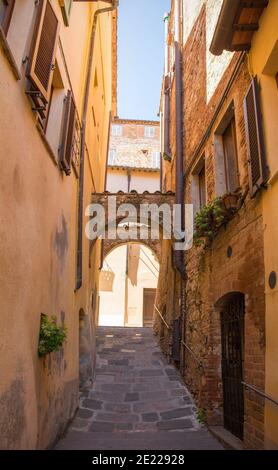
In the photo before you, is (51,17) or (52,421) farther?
(52,421)

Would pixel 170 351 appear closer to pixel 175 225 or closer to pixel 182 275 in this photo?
pixel 182 275

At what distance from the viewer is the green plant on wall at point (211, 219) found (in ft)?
17.1

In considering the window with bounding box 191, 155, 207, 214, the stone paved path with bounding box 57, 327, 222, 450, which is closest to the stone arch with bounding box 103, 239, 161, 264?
the stone paved path with bounding box 57, 327, 222, 450

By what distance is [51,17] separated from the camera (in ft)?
14.1

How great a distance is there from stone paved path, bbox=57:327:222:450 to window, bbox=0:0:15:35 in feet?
16.7

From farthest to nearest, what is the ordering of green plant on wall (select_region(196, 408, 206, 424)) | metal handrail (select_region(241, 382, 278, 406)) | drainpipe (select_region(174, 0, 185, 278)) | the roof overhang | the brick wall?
the brick wall
drainpipe (select_region(174, 0, 185, 278))
green plant on wall (select_region(196, 408, 206, 424))
the roof overhang
metal handrail (select_region(241, 382, 278, 406))

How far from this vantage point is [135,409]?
6910mm

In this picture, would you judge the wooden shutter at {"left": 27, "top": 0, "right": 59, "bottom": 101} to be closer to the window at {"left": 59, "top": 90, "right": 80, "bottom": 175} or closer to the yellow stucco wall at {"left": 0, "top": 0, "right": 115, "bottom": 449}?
the yellow stucco wall at {"left": 0, "top": 0, "right": 115, "bottom": 449}

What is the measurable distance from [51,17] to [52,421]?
494 cm

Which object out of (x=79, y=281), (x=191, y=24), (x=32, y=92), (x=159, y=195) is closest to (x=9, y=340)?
(x=32, y=92)

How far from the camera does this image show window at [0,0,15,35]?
3.44 metres

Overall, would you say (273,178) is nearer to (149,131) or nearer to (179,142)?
(179,142)

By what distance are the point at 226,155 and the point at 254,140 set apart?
1.82 metres

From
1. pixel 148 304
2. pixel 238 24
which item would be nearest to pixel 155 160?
pixel 148 304
